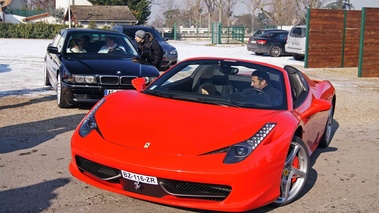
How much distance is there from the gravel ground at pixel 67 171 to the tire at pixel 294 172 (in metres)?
0.09

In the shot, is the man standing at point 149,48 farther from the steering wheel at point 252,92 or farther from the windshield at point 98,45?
the steering wheel at point 252,92

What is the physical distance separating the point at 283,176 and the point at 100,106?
189 centimetres

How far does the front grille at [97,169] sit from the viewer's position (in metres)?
3.92

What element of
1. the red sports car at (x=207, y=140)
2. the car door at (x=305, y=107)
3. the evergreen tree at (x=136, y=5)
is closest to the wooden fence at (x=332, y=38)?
the car door at (x=305, y=107)

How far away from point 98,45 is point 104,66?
3.92 feet

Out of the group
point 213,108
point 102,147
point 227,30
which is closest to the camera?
point 102,147

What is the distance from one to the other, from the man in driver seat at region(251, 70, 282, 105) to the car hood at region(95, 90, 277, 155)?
0.36m

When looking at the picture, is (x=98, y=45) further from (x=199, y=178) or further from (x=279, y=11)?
(x=279, y=11)

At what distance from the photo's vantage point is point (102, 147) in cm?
403

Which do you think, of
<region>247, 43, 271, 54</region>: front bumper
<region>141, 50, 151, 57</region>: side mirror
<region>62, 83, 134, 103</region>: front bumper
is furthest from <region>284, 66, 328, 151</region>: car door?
<region>247, 43, 271, 54</region>: front bumper

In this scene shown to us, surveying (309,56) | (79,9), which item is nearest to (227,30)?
(79,9)

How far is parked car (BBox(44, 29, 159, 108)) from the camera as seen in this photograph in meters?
8.11

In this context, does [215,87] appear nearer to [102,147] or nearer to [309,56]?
[102,147]

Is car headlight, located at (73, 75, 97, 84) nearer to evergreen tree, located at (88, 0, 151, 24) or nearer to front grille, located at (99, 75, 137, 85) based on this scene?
front grille, located at (99, 75, 137, 85)
